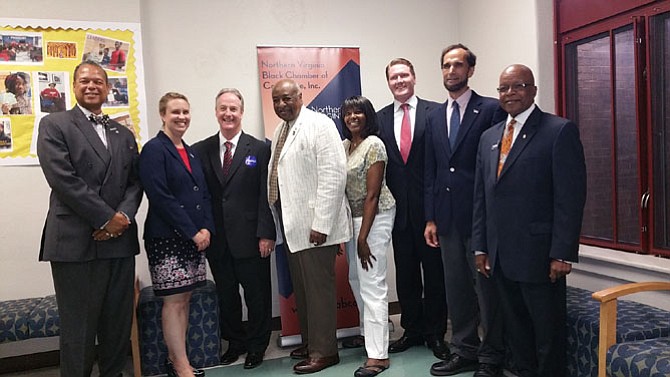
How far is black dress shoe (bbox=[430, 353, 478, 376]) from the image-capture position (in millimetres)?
2943

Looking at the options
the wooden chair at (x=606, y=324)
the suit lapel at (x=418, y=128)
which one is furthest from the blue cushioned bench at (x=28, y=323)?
the wooden chair at (x=606, y=324)

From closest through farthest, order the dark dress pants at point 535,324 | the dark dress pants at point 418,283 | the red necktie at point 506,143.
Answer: the dark dress pants at point 535,324 → the red necktie at point 506,143 → the dark dress pants at point 418,283

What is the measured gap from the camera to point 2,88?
3369 millimetres

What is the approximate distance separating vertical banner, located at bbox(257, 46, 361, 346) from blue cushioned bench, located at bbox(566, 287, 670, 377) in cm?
151

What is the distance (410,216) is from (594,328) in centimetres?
118

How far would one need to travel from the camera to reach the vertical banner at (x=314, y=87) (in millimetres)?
3686

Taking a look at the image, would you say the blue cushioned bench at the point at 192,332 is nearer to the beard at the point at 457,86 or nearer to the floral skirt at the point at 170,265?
the floral skirt at the point at 170,265

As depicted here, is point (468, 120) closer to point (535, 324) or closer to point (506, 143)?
point (506, 143)

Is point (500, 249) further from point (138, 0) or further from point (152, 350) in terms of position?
point (138, 0)

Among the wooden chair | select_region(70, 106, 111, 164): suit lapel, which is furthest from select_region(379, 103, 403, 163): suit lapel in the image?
select_region(70, 106, 111, 164): suit lapel

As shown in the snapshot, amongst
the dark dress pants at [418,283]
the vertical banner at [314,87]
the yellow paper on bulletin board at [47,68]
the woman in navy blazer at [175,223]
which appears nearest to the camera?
the woman in navy blazer at [175,223]

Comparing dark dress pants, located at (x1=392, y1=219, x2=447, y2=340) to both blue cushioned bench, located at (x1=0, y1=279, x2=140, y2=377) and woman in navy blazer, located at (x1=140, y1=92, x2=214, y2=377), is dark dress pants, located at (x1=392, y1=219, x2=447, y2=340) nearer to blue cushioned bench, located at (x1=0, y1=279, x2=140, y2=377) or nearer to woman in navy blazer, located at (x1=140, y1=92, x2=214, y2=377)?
woman in navy blazer, located at (x1=140, y1=92, x2=214, y2=377)

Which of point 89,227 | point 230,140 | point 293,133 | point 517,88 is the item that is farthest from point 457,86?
point 89,227

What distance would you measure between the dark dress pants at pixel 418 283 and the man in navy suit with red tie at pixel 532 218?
68cm
